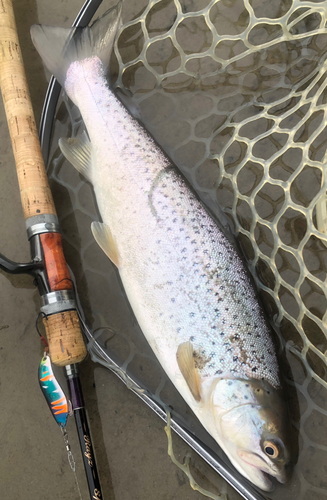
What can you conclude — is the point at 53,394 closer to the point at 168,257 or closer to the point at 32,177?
the point at 168,257

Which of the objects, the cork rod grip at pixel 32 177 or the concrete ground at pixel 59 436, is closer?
the cork rod grip at pixel 32 177

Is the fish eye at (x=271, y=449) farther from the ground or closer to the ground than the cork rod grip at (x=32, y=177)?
closer to the ground

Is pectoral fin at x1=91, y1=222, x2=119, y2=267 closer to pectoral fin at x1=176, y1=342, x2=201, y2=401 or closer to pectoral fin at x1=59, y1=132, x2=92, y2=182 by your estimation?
pectoral fin at x1=59, y1=132, x2=92, y2=182

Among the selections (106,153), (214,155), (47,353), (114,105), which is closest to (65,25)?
(114,105)

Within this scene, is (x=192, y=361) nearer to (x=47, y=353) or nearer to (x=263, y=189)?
(x=47, y=353)

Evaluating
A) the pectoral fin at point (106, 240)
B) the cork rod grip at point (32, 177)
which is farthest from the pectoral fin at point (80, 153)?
the pectoral fin at point (106, 240)

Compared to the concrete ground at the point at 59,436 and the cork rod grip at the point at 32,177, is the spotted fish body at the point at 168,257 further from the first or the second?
the concrete ground at the point at 59,436

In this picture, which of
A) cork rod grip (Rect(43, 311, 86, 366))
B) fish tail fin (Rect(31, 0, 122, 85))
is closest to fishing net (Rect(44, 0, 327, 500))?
fish tail fin (Rect(31, 0, 122, 85))

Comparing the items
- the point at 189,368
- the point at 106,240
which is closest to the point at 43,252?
the point at 106,240
